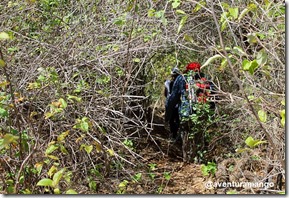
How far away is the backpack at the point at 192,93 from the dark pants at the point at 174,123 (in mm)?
196

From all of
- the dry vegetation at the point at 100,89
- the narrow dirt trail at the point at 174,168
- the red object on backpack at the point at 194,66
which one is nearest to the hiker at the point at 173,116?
the narrow dirt trail at the point at 174,168

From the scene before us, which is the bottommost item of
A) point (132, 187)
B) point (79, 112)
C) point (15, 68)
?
point (132, 187)

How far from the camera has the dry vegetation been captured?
3082 mm

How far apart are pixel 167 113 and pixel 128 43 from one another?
7.14 ft

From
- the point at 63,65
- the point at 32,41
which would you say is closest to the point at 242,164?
the point at 63,65

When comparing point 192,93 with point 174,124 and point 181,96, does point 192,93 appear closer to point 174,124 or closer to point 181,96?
point 181,96

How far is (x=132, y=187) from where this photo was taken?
13.2 ft

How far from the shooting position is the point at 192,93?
17.1 feet

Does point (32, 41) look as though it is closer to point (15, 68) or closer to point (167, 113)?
point (15, 68)

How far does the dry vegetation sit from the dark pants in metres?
1.02

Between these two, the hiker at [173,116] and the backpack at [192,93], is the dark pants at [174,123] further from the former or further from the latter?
the backpack at [192,93]

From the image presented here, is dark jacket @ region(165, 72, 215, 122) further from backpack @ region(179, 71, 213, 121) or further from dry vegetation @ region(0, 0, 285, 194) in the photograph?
dry vegetation @ region(0, 0, 285, 194)

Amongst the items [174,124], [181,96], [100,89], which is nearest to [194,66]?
[181,96]

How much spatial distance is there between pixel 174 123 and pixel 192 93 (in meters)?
0.84
